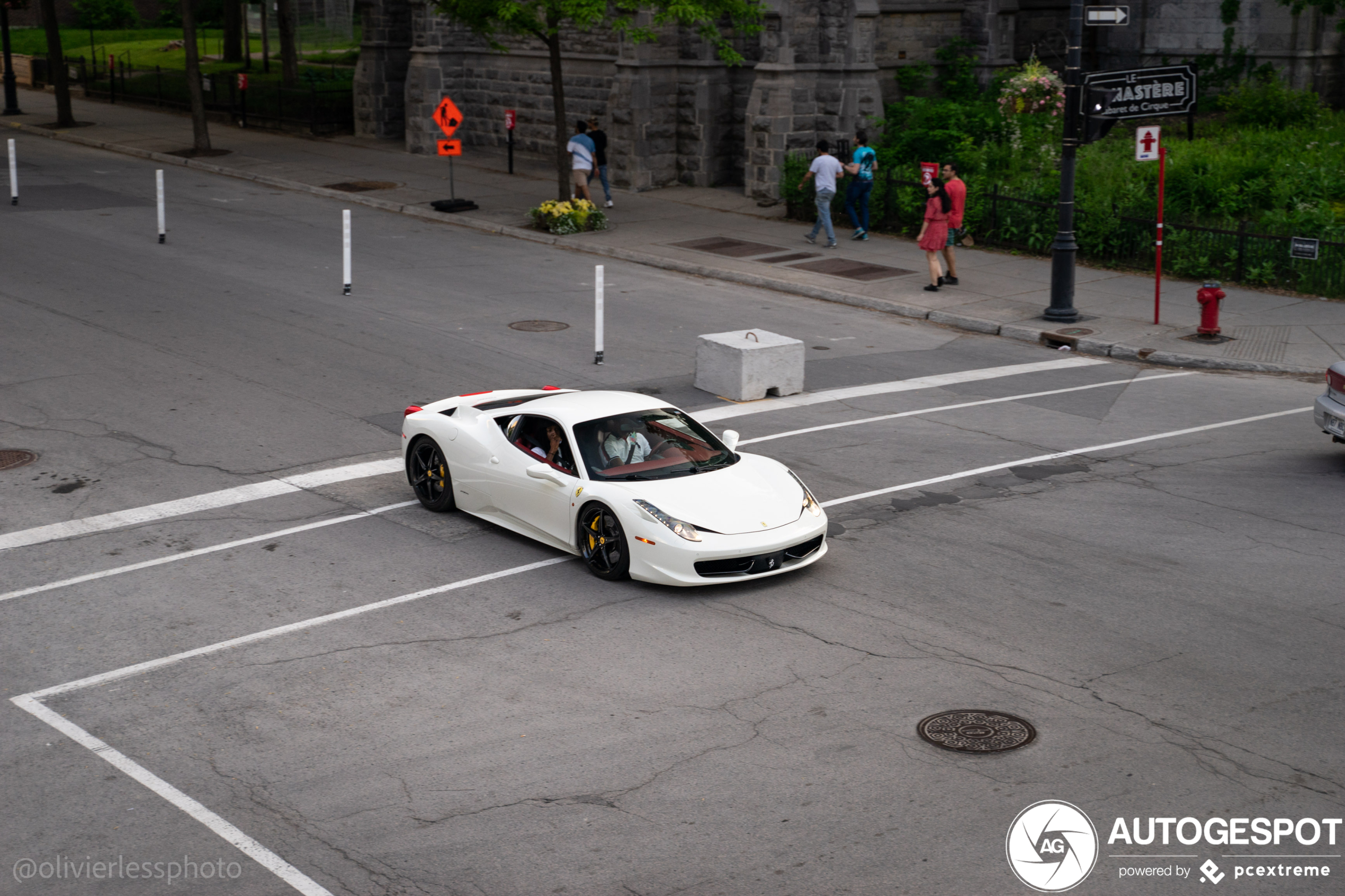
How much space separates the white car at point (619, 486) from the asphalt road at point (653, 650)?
26cm

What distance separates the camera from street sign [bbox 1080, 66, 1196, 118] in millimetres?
19156

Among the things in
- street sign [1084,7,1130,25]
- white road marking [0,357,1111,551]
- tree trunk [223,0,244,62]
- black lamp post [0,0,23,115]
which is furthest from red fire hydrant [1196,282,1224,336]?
tree trunk [223,0,244,62]

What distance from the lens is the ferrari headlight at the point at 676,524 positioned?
32.0 feet

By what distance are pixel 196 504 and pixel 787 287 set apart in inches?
504

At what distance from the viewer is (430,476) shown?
38.8 ft

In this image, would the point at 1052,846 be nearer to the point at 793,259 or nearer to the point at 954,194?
the point at 954,194

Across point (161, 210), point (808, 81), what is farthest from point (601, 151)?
point (161, 210)

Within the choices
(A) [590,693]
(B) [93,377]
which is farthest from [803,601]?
(B) [93,377]

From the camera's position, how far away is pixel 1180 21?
33.8 metres

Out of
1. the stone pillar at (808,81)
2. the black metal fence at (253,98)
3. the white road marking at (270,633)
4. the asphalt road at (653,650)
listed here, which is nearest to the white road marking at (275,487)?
the asphalt road at (653,650)

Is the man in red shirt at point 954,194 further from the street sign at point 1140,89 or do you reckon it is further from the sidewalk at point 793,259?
the street sign at point 1140,89

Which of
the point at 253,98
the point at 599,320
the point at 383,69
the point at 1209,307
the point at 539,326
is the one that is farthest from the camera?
the point at 253,98

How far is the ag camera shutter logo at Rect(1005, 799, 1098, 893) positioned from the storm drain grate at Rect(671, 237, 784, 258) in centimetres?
1879

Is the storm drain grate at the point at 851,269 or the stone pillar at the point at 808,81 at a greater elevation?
the stone pillar at the point at 808,81
